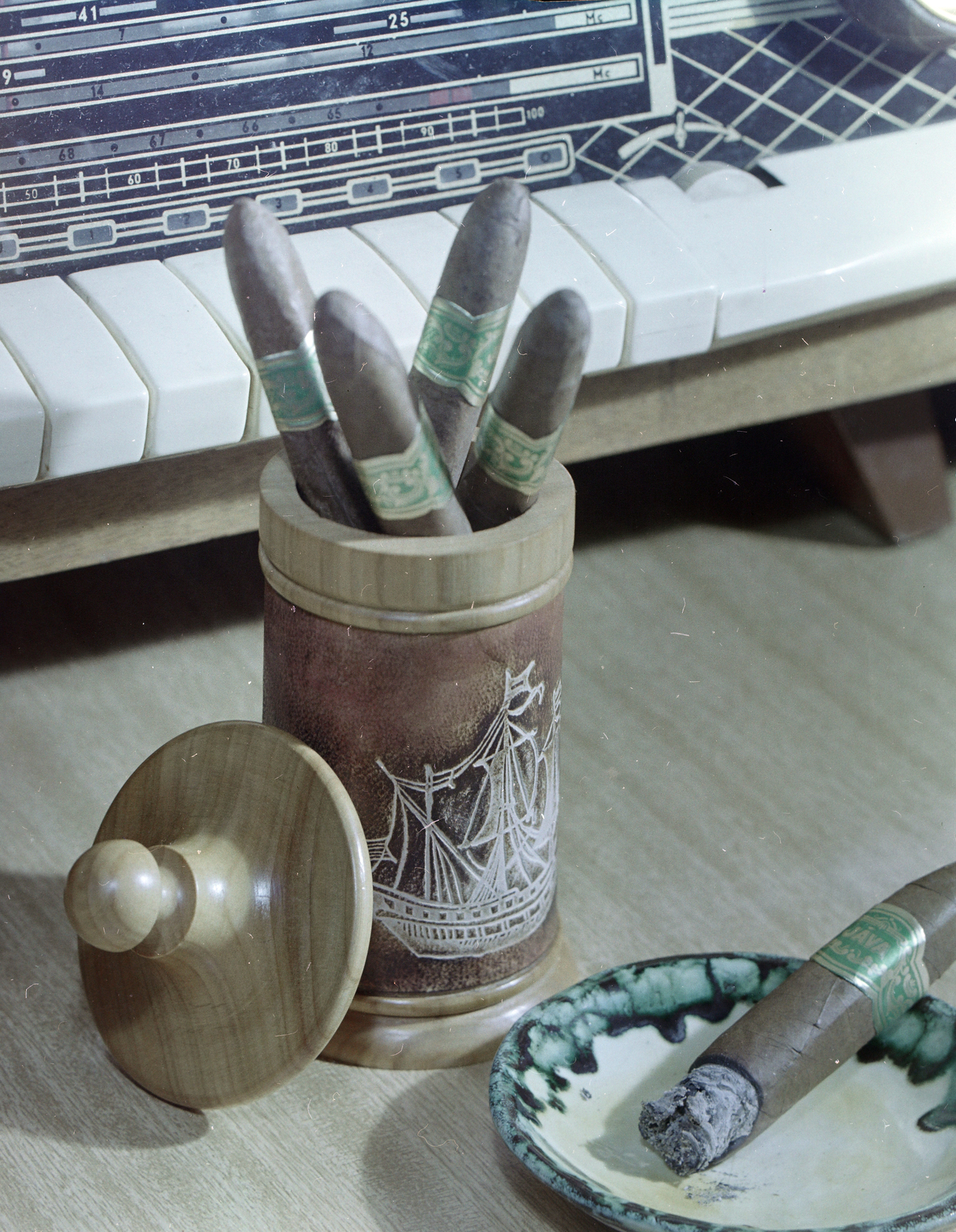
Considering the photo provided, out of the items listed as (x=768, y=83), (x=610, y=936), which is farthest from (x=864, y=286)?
(x=610, y=936)

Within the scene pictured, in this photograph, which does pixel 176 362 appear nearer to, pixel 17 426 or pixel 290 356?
pixel 17 426

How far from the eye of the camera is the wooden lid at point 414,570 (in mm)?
486

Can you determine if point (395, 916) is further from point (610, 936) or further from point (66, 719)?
point (66, 719)

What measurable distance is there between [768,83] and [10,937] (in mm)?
695

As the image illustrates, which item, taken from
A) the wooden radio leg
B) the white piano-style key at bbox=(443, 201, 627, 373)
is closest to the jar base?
the white piano-style key at bbox=(443, 201, 627, 373)

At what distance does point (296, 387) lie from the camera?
1.59ft

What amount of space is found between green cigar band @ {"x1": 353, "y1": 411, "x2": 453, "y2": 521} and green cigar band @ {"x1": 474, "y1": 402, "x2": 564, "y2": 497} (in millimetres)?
20

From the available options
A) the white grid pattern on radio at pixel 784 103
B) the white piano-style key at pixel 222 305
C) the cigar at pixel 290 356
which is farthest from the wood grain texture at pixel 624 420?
the cigar at pixel 290 356

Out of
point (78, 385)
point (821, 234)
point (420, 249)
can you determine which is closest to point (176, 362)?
point (78, 385)

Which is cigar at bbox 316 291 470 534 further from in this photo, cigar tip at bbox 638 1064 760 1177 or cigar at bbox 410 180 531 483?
cigar tip at bbox 638 1064 760 1177

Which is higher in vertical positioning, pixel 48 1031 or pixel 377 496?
pixel 377 496

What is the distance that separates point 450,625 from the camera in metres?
0.50

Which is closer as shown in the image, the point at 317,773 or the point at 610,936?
the point at 317,773

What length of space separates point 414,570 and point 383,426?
0.05 meters
